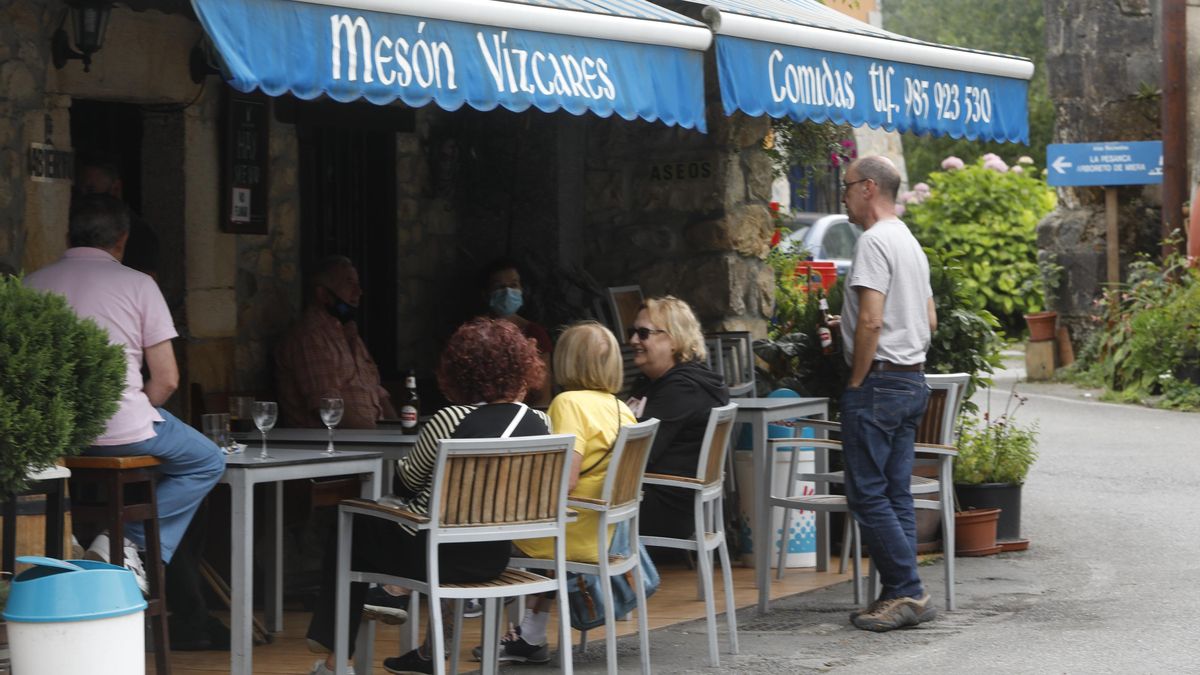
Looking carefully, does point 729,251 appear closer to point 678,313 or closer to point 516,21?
point 678,313

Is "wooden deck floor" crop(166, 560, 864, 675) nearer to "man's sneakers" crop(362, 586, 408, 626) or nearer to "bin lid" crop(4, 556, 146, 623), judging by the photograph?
"man's sneakers" crop(362, 586, 408, 626)

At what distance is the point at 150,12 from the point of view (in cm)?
723

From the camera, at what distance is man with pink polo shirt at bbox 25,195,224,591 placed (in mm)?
5285

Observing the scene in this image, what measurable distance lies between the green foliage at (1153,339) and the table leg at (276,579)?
9692mm

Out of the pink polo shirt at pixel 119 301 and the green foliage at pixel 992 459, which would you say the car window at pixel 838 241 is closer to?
the green foliage at pixel 992 459

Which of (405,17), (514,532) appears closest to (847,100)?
(405,17)

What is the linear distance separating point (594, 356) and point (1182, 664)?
2161mm

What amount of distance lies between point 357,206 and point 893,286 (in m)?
3.24

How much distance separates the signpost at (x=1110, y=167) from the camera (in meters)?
17.3

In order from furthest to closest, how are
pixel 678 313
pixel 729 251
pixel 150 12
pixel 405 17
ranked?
pixel 729 251
pixel 150 12
pixel 678 313
pixel 405 17

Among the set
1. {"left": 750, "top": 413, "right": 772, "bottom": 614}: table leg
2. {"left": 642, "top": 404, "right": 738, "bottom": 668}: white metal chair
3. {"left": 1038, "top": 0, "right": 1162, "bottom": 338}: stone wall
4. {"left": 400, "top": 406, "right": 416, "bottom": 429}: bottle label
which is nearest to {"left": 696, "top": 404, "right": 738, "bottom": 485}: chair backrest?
{"left": 642, "top": 404, "right": 738, "bottom": 668}: white metal chair

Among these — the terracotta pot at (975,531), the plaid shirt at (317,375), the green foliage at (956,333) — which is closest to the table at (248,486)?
the plaid shirt at (317,375)

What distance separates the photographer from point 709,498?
613 centimetres

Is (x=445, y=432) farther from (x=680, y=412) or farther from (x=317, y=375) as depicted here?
(x=317, y=375)
